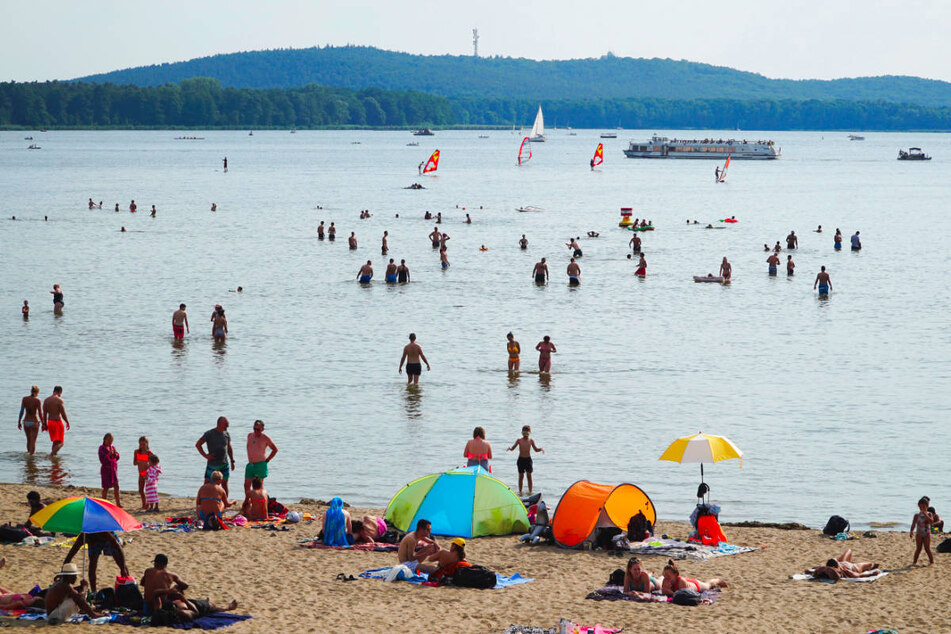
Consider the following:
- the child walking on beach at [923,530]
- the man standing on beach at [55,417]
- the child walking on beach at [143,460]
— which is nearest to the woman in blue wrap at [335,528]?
the child walking on beach at [143,460]

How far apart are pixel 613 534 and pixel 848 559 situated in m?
3.20

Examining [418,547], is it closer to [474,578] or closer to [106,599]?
[474,578]

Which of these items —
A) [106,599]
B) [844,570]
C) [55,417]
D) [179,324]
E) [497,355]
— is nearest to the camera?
[106,599]

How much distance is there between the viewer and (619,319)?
131 feet

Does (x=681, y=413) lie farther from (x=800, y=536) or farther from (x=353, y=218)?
(x=353, y=218)

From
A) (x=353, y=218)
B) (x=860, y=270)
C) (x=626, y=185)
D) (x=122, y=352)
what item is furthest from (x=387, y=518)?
(x=626, y=185)

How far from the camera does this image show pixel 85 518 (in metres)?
13.2

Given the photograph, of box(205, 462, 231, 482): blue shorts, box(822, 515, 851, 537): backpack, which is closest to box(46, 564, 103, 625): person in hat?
box(205, 462, 231, 482): blue shorts

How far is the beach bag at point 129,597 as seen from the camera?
13000mm

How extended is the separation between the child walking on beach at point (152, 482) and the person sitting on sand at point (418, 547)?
454cm

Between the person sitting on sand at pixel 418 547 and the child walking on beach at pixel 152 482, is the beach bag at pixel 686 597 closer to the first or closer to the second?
the person sitting on sand at pixel 418 547

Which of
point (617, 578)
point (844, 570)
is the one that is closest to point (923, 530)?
point (844, 570)

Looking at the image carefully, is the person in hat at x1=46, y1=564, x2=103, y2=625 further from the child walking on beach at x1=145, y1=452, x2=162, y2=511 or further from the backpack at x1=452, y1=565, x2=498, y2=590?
the child walking on beach at x1=145, y1=452, x2=162, y2=511

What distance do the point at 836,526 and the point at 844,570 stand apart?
2.70 metres
